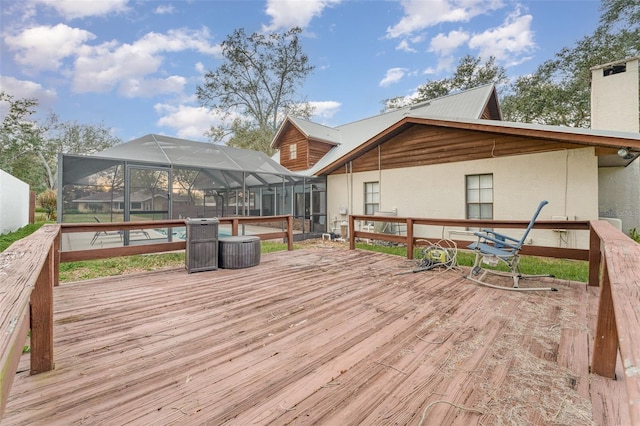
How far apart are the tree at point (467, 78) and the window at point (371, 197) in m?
12.8

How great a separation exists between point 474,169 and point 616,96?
4582 millimetres

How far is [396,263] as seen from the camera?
5148 millimetres

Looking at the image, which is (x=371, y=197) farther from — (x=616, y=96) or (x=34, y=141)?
(x=34, y=141)

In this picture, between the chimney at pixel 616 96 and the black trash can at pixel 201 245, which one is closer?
the black trash can at pixel 201 245

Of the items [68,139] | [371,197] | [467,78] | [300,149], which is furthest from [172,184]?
[68,139]

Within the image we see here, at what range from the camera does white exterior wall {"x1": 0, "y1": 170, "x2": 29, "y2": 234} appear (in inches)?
341

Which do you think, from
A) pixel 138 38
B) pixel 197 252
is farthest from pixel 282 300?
pixel 138 38

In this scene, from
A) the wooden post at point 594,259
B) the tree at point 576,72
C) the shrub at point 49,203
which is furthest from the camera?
the shrub at point 49,203

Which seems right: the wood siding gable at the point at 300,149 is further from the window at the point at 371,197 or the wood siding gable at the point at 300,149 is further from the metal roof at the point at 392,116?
the window at the point at 371,197

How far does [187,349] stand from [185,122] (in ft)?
82.2

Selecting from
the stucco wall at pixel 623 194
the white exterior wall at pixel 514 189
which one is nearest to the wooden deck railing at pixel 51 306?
the white exterior wall at pixel 514 189

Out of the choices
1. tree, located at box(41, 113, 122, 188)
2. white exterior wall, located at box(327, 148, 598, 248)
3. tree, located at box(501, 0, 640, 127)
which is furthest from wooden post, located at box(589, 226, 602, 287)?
tree, located at box(41, 113, 122, 188)

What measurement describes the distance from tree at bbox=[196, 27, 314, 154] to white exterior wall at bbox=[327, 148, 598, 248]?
12.1 m

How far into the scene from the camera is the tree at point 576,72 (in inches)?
444
